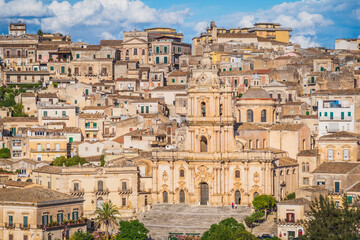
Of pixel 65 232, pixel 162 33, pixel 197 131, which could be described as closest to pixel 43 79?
pixel 162 33

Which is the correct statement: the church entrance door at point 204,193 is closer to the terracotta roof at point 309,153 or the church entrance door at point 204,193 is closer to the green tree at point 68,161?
the terracotta roof at point 309,153

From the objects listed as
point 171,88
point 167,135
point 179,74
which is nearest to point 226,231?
point 167,135

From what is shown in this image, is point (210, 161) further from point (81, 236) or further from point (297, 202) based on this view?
point (81, 236)

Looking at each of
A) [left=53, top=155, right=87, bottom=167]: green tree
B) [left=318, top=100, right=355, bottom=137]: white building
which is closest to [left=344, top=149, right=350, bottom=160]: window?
[left=318, top=100, right=355, bottom=137]: white building

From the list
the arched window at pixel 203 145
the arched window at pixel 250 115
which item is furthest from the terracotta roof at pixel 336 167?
the arched window at pixel 250 115

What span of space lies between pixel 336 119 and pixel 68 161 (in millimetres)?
24772

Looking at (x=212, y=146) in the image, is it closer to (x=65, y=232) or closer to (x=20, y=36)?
(x=65, y=232)

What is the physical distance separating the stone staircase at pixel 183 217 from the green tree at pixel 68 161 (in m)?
9.75

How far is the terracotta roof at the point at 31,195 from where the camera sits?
71500 mm

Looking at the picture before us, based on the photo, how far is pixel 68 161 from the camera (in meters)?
87.1

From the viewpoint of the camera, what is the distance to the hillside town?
7619 centimetres

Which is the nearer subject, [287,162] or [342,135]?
[287,162]

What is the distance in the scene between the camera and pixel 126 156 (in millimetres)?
87000

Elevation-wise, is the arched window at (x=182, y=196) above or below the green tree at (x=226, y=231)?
above
